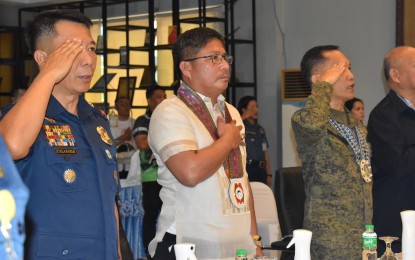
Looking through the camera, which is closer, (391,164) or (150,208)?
(391,164)

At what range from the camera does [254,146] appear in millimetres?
8719


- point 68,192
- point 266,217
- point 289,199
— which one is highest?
point 68,192

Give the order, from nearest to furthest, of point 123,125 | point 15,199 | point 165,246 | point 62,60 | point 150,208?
point 15,199 → point 62,60 → point 165,246 → point 150,208 → point 123,125

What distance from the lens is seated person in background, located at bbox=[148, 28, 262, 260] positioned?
269 cm

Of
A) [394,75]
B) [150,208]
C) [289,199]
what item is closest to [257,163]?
[150,208]

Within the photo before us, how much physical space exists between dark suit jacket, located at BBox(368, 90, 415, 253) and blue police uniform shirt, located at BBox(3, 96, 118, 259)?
1.57 meters

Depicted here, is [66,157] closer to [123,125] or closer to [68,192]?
[68,192]

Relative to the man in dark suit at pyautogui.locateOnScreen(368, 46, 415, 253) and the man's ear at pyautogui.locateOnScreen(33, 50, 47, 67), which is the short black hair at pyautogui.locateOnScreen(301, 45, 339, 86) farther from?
the man's ear at pyautogui.locateOnScreen(33, 50, 47, 67)

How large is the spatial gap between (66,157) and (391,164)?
1748 millimetres

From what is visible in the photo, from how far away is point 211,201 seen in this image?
2.74 metres

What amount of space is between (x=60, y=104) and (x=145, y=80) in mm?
8931

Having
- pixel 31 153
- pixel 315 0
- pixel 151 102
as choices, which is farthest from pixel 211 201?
pixel 315 0

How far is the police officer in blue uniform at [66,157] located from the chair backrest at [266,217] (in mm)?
1942

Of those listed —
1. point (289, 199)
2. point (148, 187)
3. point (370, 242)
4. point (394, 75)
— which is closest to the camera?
point (370, 242)
